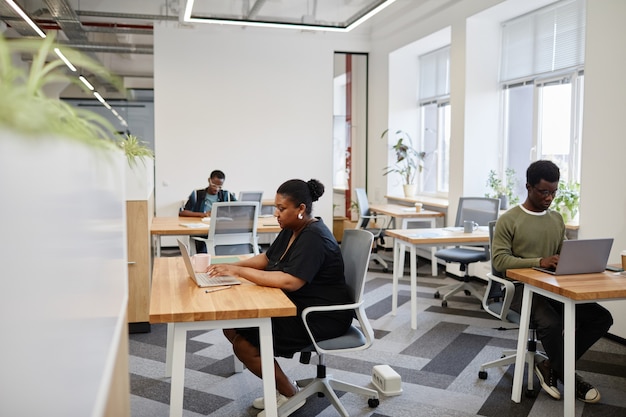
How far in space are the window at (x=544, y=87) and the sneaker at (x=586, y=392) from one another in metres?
2.76

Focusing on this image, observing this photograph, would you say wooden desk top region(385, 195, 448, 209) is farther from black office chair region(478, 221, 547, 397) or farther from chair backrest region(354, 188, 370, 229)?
black office chair region(478, 221, 547, 397)

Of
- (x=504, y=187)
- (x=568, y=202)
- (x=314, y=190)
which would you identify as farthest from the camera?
(x=504, y=187)

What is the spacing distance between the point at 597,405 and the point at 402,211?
401cm

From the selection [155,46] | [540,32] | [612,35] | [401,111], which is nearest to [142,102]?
[155,46]

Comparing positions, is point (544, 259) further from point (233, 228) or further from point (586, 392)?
point (233, 228)

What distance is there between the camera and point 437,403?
3213 millimetres

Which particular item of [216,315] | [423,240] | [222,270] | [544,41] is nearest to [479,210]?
[423,240]

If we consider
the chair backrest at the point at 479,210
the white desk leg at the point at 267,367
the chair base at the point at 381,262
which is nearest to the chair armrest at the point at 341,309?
the white desk leg at the point at 267,367

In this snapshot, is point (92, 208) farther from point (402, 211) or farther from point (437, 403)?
point (402, 211)

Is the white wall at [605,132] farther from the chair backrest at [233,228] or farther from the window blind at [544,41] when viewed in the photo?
the chair backrest at [233,228]

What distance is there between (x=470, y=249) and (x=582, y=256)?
8.76 ft

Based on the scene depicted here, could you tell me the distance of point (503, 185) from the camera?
6.68 metres

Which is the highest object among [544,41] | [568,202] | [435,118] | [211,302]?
[544,41]

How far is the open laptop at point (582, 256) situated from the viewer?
299cm
